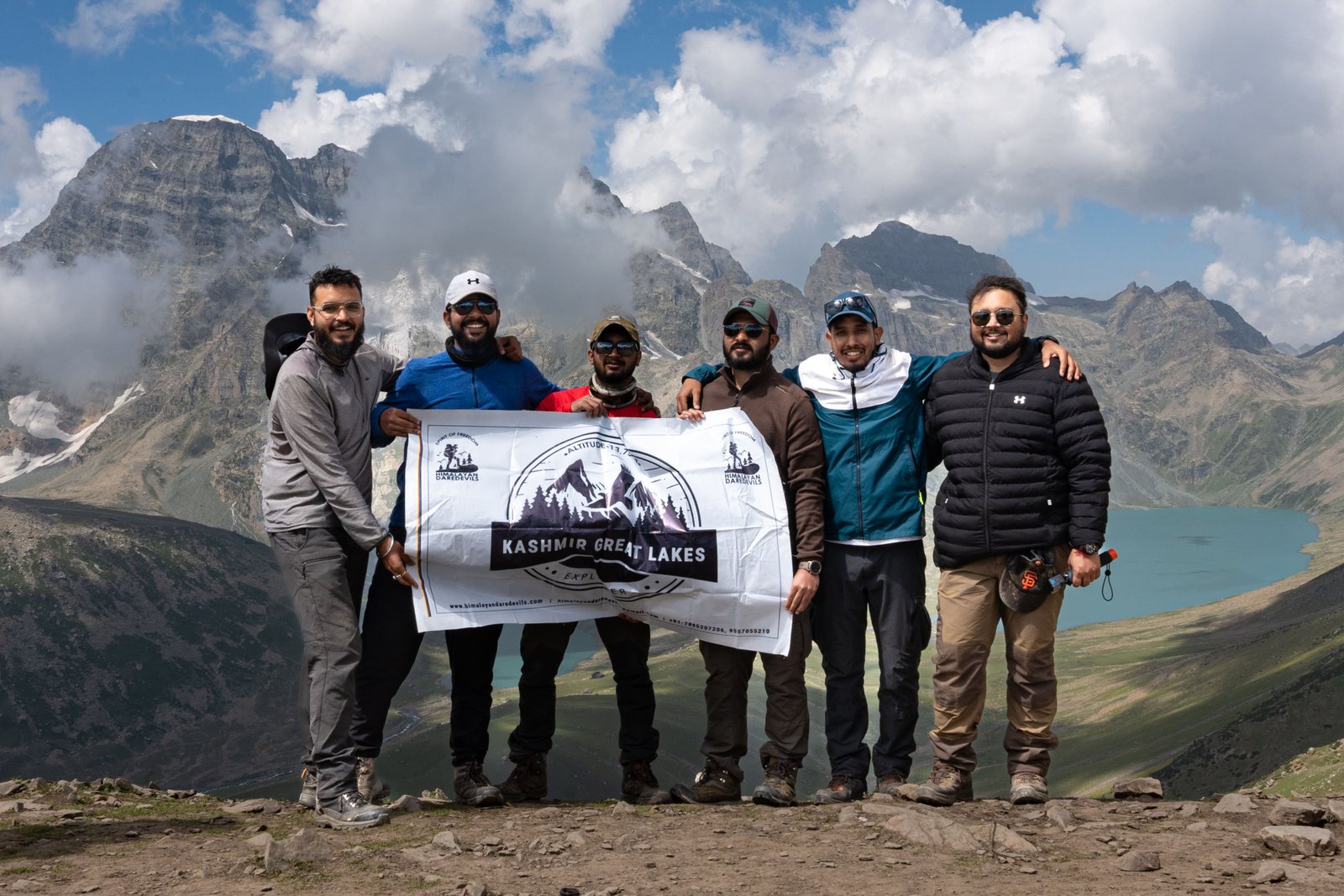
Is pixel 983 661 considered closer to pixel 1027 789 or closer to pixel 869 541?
pixel 1027 789

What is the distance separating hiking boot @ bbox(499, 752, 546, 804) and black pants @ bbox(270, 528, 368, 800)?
6.40 ft

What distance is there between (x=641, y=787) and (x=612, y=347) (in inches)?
182

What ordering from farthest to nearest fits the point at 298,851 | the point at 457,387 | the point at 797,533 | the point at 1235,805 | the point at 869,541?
the point at 457,387 < the point at 797,533 < the point at 869,541 < the point at 1235,805 < the point at 298,851

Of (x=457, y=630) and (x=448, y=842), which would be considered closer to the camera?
(x=448, y=842)

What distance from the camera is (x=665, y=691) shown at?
177m

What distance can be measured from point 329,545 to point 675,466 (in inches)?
142

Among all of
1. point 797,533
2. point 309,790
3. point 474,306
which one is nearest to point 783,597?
point 797,533

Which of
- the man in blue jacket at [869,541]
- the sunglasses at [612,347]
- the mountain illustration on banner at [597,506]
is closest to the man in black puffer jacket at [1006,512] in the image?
the man in blue jacket at [869,541]

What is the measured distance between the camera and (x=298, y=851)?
8.14 metres

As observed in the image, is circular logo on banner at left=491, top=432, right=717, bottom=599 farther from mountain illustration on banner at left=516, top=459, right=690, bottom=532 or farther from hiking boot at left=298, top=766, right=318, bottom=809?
hiking boot at left=298, top=766, right=318, bottom=809

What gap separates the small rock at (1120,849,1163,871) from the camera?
7.96 m

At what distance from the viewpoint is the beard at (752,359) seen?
10.8 m

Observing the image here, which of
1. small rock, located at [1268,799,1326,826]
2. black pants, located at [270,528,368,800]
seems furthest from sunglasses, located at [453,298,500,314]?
small rock, located at [1268,799,1326,826]

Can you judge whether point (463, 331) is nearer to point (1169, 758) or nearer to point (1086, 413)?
point (1086, 413)
